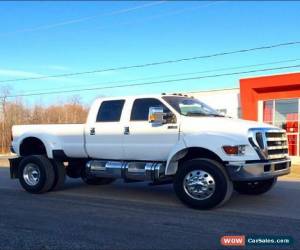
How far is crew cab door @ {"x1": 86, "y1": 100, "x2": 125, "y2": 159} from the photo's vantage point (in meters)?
10.2

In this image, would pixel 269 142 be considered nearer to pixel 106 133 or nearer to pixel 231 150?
pixel 231 150

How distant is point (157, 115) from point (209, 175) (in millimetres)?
1548

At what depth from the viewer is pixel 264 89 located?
2778cm

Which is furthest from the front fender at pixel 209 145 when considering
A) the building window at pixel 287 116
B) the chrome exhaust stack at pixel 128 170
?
the building window at pixel 287 116

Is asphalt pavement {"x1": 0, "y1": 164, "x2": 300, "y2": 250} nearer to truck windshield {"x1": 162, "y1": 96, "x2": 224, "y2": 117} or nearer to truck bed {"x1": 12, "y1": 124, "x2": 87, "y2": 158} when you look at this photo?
truck bed {"x1": 12, "y1": 124, "x2": 87, "y2": 158}

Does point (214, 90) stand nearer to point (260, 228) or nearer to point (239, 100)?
point (239, 100)

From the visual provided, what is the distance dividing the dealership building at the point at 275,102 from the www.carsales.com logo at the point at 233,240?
20.5 metres

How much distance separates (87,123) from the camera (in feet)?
35.2

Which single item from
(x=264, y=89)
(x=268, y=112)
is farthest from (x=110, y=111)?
(x=268, y=112)

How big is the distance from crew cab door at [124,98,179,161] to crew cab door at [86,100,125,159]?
0.23 m

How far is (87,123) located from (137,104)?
129 centimetres

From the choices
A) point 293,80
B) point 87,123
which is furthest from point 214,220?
point 293,80

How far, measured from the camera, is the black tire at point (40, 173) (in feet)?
36.5

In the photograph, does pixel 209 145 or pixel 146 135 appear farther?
pixel 146 135
